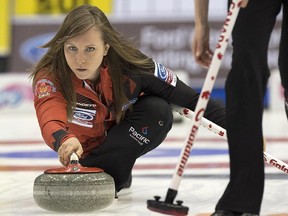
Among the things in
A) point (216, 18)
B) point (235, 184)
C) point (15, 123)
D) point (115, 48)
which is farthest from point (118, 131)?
point (216, 18)

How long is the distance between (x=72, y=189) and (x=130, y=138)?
21.5 inches

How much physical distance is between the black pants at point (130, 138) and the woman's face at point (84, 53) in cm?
30

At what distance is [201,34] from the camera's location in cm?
223

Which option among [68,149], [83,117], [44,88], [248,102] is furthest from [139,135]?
[248,102]

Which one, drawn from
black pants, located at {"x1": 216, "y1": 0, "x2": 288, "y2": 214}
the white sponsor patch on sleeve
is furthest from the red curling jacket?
black pants, located at {"x1": 216, "y1": 0, "x2": 288, "y2": 214}

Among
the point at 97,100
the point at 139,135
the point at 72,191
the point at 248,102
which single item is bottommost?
the point at 72,191

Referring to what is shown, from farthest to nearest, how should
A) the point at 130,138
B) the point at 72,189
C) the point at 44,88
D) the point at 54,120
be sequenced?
the point at 130,138, the point at 44,88, the point at 54,120, the point at 72,189

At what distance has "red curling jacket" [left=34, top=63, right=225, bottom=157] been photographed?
246cm

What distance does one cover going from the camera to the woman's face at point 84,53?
8.08 ft

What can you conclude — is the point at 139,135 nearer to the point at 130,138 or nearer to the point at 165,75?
the point at 130,138

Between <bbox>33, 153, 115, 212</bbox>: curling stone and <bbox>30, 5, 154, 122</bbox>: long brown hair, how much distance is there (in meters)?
0.36

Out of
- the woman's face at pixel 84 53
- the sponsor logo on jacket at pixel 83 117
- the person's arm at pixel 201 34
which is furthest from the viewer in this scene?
the sponsor logo on jacket at pixel 83 117

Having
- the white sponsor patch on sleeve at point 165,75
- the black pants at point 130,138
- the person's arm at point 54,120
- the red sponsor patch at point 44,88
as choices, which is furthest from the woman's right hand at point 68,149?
the white sponsor patch on sleeve at point 165,75

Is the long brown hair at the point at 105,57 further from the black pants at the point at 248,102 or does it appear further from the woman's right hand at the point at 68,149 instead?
the black pants at the point at 248,102
